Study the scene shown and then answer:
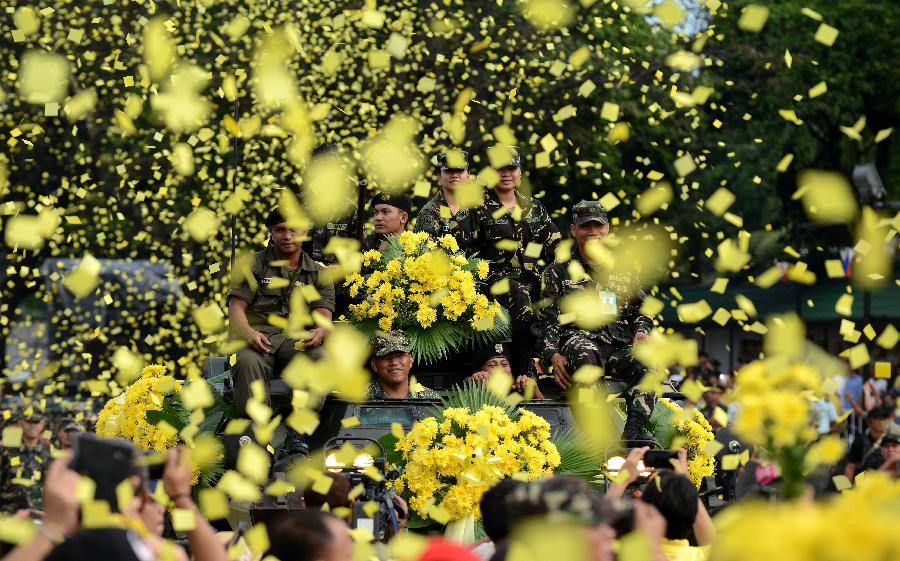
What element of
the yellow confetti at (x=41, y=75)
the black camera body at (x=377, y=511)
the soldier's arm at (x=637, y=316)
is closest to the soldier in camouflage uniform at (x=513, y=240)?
the soldier's arm at (x=637, y=316)

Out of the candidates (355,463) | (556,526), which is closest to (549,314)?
(355,463)

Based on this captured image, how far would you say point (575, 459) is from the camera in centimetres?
1038

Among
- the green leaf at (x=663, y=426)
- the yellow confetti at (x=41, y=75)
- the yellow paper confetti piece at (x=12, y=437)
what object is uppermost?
the green leaf at (x=663, y=426)

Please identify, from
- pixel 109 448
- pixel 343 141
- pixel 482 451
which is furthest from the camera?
pixel 343 141

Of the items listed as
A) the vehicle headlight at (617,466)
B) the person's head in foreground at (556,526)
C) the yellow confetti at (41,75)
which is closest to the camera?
the person's head in foreground at (556,526)

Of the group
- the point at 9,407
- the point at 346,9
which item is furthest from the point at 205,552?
the point at 346,9

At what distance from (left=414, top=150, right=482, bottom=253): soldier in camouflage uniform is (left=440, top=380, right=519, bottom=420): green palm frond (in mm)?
1710

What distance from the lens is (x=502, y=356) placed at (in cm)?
1158

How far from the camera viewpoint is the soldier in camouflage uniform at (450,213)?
12102 millimetres

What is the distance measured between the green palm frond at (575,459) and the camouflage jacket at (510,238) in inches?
75.2

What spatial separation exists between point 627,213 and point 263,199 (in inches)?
301

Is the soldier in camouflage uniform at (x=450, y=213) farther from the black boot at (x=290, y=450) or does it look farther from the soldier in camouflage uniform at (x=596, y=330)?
the black boot at (x=290, y=450)

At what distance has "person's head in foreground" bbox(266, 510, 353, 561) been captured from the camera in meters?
5.15

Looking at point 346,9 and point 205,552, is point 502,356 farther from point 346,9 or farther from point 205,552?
point 346,9
